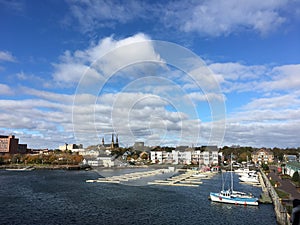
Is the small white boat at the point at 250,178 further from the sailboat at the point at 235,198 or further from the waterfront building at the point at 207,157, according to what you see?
the waterfront building at the point at 207,157

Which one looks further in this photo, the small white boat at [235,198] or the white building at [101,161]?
the white building at [101,161]

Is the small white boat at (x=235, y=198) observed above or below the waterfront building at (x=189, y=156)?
below

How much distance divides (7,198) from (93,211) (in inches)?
391

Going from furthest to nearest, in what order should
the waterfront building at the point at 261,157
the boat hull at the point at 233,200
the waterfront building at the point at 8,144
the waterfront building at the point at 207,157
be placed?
the waterfront building at the point at 8,144 < the waterfront building at the point at 261,157 < the waterfront building at the point at 207,157 < the boat hull at the point at 233,200

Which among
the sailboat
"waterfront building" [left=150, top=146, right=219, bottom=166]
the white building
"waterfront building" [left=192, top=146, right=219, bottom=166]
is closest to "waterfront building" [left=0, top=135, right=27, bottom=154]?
the white building

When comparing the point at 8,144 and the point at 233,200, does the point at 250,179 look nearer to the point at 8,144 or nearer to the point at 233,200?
the point at 233,200

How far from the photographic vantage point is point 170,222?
54.9 feet

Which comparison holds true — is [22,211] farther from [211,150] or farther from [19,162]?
[19,162]

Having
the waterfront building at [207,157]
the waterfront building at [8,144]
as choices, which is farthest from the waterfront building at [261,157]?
the waterfront building at [8,144]

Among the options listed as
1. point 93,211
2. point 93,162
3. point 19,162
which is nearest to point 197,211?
point 93,211

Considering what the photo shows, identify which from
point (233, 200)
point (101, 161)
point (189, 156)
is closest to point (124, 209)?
point (233, 200)

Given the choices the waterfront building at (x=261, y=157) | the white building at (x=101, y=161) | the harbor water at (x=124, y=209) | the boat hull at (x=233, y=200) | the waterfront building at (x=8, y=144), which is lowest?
the harbor water at (x=124, y=209)

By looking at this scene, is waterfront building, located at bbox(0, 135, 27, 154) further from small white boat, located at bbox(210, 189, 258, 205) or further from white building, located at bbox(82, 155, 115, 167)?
small white boat, located at bbox(210, 189, 258, 205)

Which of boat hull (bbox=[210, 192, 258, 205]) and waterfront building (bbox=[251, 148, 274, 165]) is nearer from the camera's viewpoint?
boat hull (bbox=[210, 192, 258, 205])
